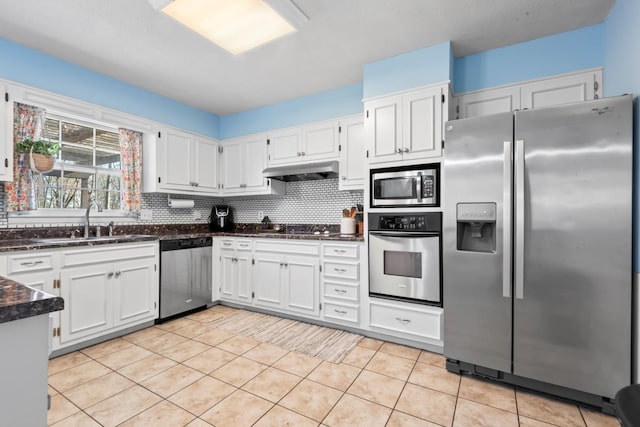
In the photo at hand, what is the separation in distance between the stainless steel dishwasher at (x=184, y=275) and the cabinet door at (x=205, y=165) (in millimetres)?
792

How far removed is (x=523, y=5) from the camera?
83.2 inches

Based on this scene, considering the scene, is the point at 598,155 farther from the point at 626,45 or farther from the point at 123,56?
the point at 123,56

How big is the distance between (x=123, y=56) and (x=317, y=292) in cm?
292

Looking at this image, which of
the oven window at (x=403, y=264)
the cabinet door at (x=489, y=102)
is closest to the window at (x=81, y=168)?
the oven window at (x=403, y=264)

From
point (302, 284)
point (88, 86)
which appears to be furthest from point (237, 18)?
point (302, 284)

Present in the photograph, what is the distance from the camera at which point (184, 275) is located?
3391 mm

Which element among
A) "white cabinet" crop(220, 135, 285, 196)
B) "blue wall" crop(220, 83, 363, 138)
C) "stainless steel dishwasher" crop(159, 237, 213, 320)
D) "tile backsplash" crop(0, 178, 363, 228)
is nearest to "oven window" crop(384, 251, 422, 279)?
"tile backsplash" crop(0, 178, 363, 228)

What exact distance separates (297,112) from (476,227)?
256 cm

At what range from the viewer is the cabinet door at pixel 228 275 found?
12.0ft

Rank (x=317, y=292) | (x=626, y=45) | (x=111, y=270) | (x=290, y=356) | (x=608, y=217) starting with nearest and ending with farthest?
1. (x=608, y=217)
2. (x=626, y=45)
3. (x=290, y=356)
4. (x=111, y=270)
5. (x=317, y=292)

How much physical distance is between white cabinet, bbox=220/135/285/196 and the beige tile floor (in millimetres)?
2005

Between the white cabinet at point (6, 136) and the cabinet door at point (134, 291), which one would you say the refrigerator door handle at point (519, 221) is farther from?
the white cabinet at point (6, 136)

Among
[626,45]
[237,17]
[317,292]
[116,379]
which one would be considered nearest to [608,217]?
[626,45]

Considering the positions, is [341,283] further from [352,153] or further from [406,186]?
[352,153]
